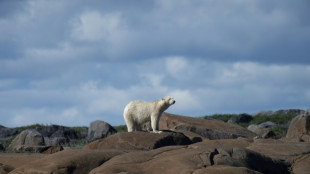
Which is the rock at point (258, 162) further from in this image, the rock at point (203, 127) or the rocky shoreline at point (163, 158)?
the rock at point (203, 127)

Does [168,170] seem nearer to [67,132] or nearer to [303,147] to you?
[303,147]

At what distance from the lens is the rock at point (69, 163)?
525 inches

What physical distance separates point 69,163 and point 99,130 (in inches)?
885

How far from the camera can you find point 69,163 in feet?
44.7

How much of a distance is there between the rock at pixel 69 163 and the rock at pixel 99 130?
21010mm

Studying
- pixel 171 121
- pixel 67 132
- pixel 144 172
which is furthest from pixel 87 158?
pixel 67 132

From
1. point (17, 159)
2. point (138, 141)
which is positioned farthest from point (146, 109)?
point (17, 159)

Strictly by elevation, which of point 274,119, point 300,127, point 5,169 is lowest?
point 5,169

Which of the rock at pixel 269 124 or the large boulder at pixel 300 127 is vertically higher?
the rock at pixel 269 124

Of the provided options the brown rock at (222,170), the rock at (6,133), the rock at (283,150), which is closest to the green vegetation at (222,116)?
the rock at (6,133)

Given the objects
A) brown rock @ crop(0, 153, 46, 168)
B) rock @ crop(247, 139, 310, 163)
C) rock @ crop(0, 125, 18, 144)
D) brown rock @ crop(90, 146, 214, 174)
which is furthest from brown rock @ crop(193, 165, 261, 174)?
rock @ crop(0, 125, 18, 144)

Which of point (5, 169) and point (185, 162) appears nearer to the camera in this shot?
point (185, 162)

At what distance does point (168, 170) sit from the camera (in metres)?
12.0

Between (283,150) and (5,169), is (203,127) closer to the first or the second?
(283,150)
